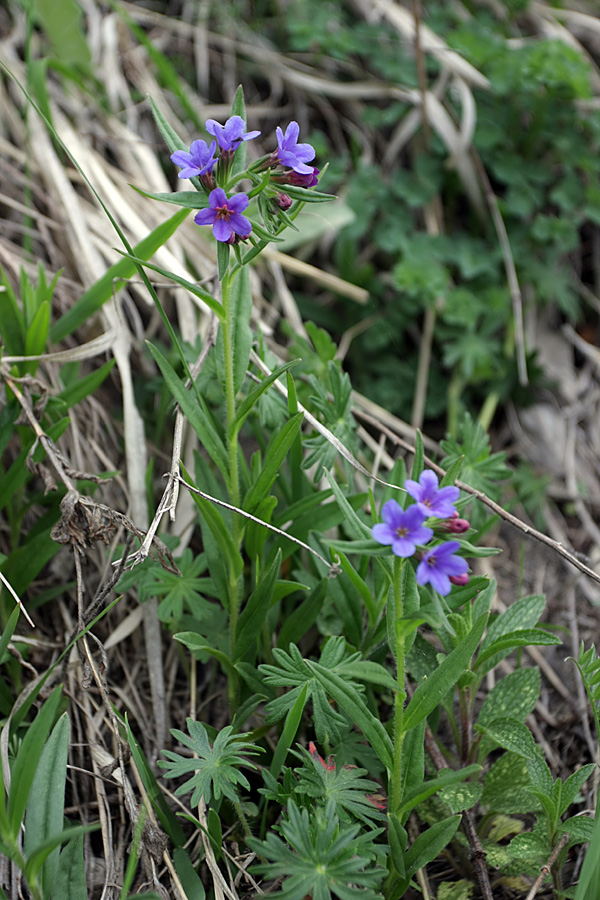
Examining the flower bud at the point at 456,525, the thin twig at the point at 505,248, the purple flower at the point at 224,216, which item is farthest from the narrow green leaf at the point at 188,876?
the thin twig at the point at 505,248

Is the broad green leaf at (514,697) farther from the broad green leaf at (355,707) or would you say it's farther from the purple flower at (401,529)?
the purple flower at (401,529)

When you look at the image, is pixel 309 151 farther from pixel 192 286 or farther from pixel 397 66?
pixel 397 66

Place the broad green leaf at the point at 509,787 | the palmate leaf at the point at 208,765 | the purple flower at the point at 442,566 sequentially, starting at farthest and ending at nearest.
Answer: the broad green leaf at the point at 509,787, the palmate leaf at the point at 208,765, the purple flower at the point at 442,566

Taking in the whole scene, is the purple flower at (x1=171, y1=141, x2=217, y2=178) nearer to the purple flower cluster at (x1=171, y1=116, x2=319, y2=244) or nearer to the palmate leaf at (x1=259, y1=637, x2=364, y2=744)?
the purple flower cluster at (x1=171, y1=116, x2=319, y2=244)

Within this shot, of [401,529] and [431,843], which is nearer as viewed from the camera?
[401,529]

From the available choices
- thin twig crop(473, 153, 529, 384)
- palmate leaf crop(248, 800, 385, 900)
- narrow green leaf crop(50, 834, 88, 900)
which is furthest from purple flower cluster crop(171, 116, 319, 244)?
thin twig crop(473, 153, 529, 384)

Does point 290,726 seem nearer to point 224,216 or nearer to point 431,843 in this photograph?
point 431,843

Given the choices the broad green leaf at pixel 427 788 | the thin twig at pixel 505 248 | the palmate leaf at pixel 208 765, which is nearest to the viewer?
the broad green leaf at pixel 427 788

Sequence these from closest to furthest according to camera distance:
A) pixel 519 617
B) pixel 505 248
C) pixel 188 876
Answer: pixel 188 876 → pixel 519 617 → pixel 505 248

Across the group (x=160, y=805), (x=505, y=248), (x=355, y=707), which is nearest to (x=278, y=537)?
(x=355, y=707)
